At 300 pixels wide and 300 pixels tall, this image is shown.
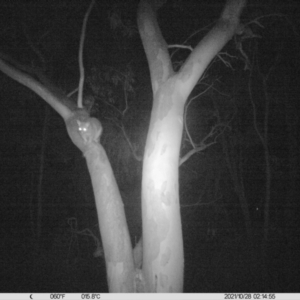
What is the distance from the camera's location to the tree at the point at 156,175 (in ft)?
8.82

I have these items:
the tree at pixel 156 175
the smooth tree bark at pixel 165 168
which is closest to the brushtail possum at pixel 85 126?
the tree at pixel 156 175

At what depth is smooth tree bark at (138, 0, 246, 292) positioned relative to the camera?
267 cm

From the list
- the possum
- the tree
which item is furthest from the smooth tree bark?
the possum

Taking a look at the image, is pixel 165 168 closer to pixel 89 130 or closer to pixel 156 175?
pixel 156 175

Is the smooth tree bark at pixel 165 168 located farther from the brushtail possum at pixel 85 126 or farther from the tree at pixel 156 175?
the brushtail possum at pixel 85 126

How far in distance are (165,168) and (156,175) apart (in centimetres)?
11

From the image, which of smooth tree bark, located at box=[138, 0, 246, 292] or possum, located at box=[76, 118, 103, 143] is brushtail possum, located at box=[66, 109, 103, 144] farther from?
smooth tree bark, located at box=[138, 0, 246, 292]

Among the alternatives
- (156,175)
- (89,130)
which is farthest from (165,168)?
(89,130)

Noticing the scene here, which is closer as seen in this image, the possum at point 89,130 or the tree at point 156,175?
the tree at point 156,175

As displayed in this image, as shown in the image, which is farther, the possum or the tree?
the possum

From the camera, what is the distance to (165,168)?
9.06 feet

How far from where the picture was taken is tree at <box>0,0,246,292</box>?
2.69 metres

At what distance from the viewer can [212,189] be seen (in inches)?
747

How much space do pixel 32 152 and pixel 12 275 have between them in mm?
9245
